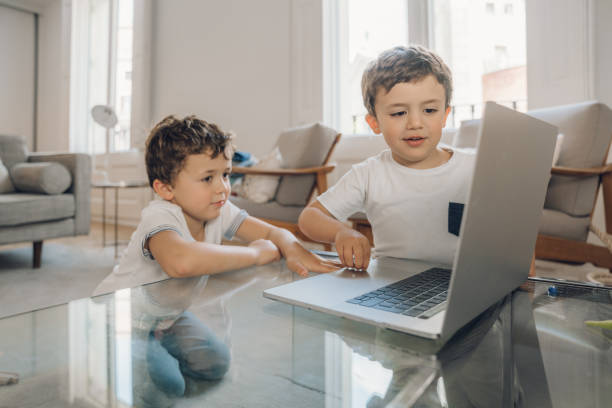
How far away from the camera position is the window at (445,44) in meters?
2.68

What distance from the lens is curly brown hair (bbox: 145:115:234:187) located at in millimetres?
894

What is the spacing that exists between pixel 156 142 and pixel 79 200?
6.72 feet

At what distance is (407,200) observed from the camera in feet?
2.97

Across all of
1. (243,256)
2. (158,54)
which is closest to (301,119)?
(158,54)

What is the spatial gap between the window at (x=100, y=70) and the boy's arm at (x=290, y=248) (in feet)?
14.7

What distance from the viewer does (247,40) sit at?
3.60 metres

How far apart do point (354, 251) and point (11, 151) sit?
326 cm

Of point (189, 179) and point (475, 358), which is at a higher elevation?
Answer: point (189, 179)

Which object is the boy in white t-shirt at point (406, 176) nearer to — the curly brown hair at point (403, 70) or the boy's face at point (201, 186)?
the curly brown hair at point (403, 70)

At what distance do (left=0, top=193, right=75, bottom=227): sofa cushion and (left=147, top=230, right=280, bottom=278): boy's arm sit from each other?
6.62 feet

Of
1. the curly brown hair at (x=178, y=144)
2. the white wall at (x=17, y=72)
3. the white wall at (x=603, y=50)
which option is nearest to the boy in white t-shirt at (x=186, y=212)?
the curly brown hair at (x=178, y=144)

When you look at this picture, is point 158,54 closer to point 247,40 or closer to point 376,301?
point 247,40

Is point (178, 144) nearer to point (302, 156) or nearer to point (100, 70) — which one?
point (302, 156)

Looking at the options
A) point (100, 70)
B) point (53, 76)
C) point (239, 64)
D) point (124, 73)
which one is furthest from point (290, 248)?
point (53, 76)
